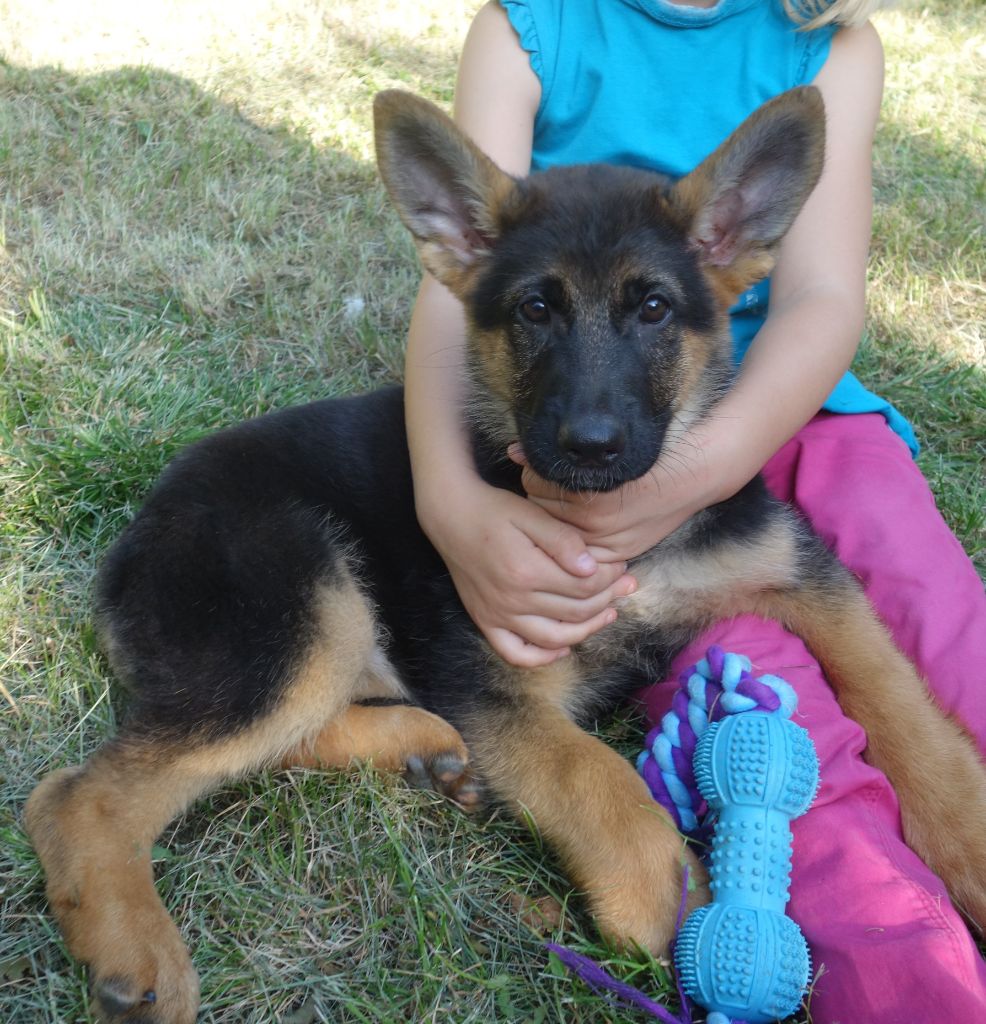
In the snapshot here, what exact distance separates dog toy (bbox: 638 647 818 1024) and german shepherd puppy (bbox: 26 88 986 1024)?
0.14 meters

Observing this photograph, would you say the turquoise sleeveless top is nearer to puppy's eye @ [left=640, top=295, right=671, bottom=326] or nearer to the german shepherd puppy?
the german shepherd puppy

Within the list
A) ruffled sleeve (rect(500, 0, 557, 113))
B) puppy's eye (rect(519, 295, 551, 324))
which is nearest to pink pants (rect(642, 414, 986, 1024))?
puppy's eye (rect(519, 295, 551, 324))

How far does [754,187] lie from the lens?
2549mm

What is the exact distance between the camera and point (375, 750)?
2.73 m

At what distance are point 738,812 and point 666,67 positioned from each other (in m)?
2.62

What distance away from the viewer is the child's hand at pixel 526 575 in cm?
262

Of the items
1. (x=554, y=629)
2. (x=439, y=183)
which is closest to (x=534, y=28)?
(x=439, y=183)

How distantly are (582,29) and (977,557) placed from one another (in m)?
2.39

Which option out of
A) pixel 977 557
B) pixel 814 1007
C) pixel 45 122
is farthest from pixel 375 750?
pixel 45 122

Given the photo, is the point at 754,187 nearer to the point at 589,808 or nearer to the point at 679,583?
the point at 679,583

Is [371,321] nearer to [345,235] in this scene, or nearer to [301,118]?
[345,235]

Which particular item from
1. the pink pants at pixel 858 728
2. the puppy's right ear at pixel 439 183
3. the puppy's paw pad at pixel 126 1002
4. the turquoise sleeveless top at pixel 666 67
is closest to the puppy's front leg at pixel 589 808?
the pink pants at pixel 858 728

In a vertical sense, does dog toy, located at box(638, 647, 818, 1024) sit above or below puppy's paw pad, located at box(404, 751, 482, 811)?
above

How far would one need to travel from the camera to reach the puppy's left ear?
2340 mm
